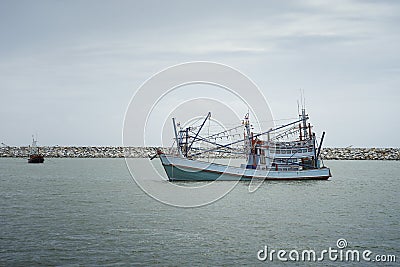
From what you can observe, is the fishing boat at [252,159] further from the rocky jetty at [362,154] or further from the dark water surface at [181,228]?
the rocky jetty at [362,154]

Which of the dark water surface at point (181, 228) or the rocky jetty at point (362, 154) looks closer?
the dark water surface at point (181, 228)

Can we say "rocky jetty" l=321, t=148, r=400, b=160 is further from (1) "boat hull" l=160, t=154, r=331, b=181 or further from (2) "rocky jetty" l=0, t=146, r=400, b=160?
(1) "boat hull" l=160, t=154, r=331, b=181

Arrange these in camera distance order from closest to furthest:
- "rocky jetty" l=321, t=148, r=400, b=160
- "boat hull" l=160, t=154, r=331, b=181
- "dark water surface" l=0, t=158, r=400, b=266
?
"dark water surface" l=0, t=158, r=400, b=266
"boat hull" l=160, t=154, r=331, b=181
"rocky jetty" l=321, t=148, r=400, b=160

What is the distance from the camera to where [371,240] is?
19.8 meters

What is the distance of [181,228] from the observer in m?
22.2

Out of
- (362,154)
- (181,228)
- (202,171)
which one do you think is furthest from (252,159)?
(362,154)

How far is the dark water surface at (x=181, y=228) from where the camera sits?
17094 mm

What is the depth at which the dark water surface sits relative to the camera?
17.1 metres

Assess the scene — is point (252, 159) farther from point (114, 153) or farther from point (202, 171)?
point (114, 153)

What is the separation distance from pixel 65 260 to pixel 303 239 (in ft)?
32.3

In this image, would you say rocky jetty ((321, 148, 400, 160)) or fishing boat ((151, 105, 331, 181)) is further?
rocky jetty ((321, 148, 400, 160))

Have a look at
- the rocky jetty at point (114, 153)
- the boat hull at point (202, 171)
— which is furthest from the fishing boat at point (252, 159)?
the rocky jetty at point (114, 153)

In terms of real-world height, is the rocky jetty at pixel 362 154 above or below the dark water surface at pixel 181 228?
above

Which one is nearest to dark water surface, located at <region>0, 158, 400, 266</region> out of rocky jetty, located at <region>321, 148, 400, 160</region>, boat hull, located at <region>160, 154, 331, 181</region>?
boat hull, located at <region>160, 154, 331, 181</region>
